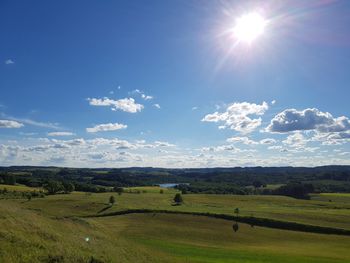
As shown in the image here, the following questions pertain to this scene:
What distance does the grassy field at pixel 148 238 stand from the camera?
22.1m

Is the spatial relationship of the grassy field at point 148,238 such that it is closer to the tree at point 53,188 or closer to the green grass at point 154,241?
the green grass at point 154,241

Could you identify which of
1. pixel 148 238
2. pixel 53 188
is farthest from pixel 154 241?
pixel 53 188

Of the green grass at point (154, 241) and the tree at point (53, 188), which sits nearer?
the green grass at point (154, 241)

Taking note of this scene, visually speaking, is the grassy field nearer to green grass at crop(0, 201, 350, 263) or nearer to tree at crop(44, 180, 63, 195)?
green grass at crop(0, 201, 350, 263)

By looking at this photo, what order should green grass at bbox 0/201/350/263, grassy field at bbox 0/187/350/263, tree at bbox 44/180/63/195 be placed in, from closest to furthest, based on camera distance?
green grass at bbox 0/201/350/263 → grassy field at bbox 0/187/350/263 → tree at bbox 44/180/63/195

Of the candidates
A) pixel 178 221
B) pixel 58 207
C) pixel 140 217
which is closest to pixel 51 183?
pixel 58 207

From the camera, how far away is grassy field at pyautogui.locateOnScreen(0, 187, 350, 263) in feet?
72.5

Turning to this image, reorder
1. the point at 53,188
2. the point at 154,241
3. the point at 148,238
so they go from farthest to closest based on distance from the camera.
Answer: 1. the point at 53,188
2. the point at 148,238
3. the point at 154,241

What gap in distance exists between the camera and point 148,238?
5584 centimetres

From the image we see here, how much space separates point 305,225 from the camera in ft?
239

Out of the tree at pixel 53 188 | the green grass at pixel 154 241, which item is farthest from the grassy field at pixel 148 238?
the tree at pixel 53 188

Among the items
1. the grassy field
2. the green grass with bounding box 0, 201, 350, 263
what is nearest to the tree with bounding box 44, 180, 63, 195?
the grassy field

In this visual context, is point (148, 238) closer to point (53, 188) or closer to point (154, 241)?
point (154, 241)

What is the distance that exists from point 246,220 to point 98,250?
58.1 m
